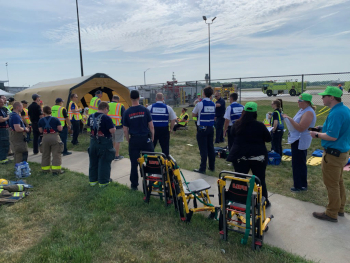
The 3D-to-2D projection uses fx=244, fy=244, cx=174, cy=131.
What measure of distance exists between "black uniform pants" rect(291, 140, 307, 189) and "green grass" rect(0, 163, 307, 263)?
218cm

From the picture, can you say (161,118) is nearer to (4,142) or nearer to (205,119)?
(205,119)

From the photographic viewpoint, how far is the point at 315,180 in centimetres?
543

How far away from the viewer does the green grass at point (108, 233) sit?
3002 mm

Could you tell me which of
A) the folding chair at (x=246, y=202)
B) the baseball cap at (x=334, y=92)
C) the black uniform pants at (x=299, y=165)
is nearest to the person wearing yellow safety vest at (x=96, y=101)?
the black uniform pants at (x=299, y=165)

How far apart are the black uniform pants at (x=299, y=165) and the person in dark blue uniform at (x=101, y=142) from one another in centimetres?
361

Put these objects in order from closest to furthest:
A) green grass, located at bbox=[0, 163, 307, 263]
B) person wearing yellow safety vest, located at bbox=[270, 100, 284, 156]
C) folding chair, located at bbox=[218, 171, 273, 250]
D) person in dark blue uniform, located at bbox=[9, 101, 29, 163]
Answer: folding chair, located at bbox=[218, 171, 273, 250] < green grass, located at bbox=[0, 163, 307, 263] < person in dark blue uniform, located at bbox=[9, 101, 29, 163] < person wearing yellow safety vest, located at bbox=[270, 100, 284, 156]

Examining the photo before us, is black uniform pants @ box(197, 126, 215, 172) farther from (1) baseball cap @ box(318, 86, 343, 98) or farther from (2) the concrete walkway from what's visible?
(1) baseball cap @ box(318, 86, 343, 98)

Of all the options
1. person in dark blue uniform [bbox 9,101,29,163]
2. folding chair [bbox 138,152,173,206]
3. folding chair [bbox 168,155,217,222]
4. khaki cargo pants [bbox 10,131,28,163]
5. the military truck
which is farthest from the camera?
the military truck

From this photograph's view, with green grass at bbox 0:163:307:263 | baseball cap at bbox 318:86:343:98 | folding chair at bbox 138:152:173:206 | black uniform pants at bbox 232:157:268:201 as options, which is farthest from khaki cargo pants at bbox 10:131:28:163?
baseball cap at bbox 318:86:343:98

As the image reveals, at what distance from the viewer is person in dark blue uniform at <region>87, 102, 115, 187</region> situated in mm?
4938

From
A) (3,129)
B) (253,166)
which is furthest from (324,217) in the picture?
(3,129)

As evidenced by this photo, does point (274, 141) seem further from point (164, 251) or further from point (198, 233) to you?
point (164, 251)

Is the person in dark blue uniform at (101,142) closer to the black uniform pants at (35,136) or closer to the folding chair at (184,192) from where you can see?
the folding chair at (184,192)

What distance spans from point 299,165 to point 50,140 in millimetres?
5656
